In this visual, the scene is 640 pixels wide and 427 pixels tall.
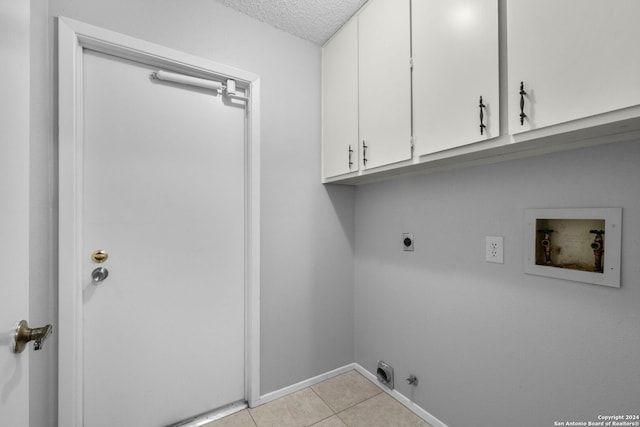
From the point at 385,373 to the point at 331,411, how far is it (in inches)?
17.1

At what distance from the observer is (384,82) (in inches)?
55.7

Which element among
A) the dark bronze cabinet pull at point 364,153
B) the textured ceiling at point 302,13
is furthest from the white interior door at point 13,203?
the dark bronze cabinet pull at point 364,153

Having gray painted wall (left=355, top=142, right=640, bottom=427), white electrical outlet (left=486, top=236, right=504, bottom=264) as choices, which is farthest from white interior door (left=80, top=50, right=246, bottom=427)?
white electrical outlet (left=486, top=236, right=504, bottom=264)

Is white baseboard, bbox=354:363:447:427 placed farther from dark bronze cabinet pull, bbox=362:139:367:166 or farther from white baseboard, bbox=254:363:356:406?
dark bronze cabinet pull, bbox=362:139:367:166

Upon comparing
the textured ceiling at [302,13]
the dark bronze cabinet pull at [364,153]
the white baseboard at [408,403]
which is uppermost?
the textured ceiling at [302,13]

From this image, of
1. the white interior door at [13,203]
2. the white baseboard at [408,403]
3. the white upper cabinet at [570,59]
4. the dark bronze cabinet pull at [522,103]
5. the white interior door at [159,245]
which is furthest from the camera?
the white baseboard at [408,403]

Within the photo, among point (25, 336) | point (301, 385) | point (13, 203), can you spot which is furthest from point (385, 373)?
point (13, 203)

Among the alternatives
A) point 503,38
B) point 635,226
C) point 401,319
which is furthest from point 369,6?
point 401,319

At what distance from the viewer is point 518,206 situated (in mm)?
1175

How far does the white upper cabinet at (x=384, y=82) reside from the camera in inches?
51.3

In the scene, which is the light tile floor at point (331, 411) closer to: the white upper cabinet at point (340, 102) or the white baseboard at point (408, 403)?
the white baseboard at point (408, 403)

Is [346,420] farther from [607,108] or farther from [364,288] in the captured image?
[607,108]

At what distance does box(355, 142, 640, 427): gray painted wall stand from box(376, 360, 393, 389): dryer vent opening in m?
0.05

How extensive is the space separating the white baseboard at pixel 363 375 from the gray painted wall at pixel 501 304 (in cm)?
5
